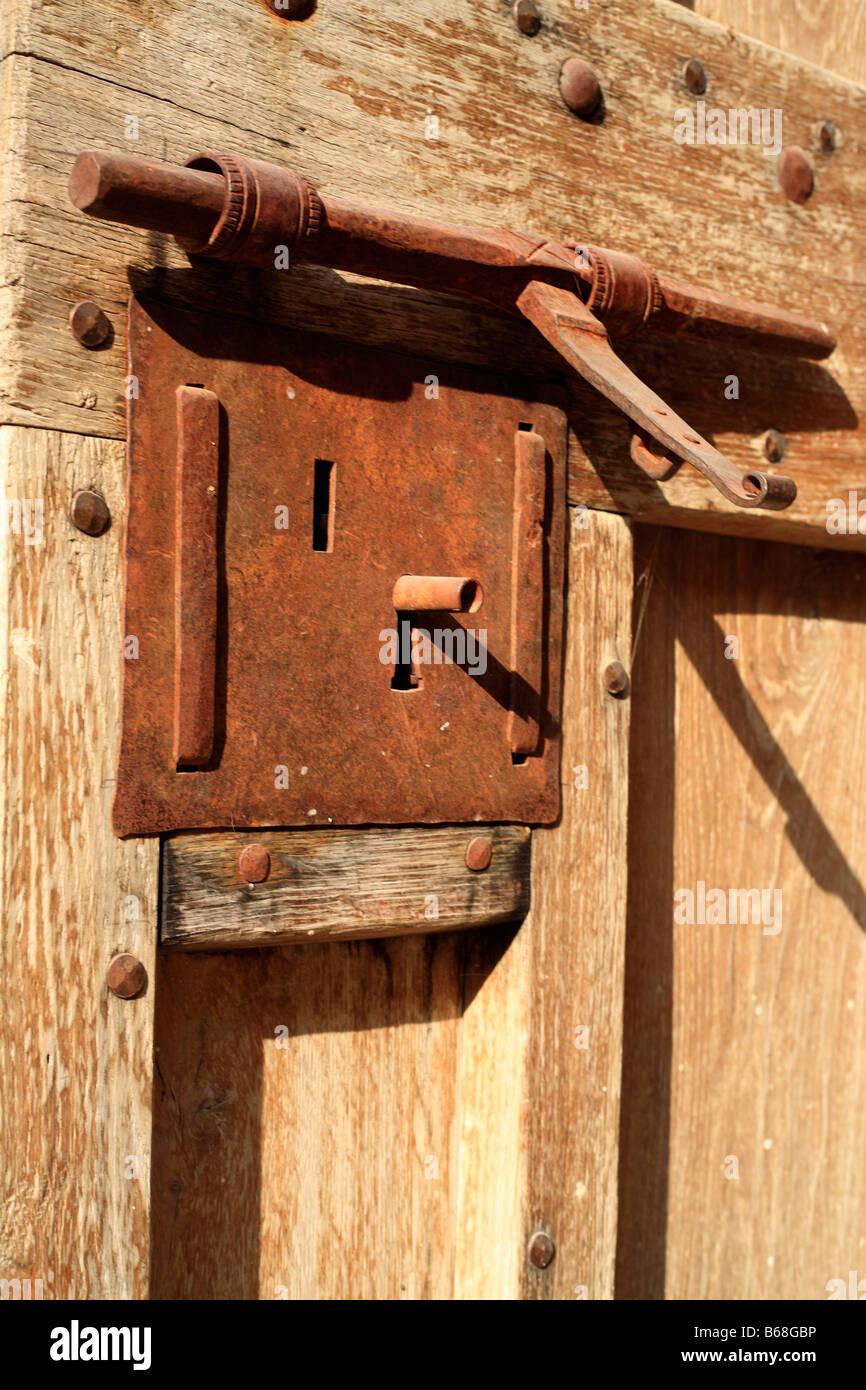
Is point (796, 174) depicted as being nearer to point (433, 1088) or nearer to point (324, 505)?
point (324, 505)

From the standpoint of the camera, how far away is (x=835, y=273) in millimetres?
1149

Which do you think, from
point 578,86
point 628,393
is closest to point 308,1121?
point 628,393

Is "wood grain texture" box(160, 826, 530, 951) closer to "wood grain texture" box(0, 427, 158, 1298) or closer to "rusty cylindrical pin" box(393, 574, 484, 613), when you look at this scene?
"wood grain texture" box(0, 427, 158, 1298)

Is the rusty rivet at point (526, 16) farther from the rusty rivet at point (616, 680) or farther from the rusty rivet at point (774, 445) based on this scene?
the rusty rivet at point (616, 680)

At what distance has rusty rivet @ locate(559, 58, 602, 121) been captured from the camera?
3.15 feet

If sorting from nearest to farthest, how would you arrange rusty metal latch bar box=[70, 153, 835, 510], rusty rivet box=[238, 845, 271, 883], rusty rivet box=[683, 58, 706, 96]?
rusty metal latch bar box=[70, 153, 835, 510]
rusty rivet box=[238, 845, 271, 883]
rusty rivet box=[683, 58, 706, 96]

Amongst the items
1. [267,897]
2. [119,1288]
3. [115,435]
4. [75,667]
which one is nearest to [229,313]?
[115,435]

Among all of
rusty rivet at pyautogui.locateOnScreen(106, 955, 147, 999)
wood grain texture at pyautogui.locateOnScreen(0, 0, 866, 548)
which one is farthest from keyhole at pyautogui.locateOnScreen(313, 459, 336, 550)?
rusty rivet at pyautogui.locateOnScreen(106, 955, 147, 999)

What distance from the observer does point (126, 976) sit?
29.3 inches

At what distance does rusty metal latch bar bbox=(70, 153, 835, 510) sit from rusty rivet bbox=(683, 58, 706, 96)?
0.67ft

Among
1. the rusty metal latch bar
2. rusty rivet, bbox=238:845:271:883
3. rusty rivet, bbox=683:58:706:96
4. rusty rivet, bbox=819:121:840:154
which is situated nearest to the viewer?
the rusty metal latch bar

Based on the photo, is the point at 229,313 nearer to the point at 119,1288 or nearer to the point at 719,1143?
the point at 119,1288

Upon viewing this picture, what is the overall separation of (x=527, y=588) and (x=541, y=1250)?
1.75ft

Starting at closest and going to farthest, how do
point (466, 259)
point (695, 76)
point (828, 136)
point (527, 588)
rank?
point (466, 259) < point (527, 588) < point (695, 76) < point (828, 136)
